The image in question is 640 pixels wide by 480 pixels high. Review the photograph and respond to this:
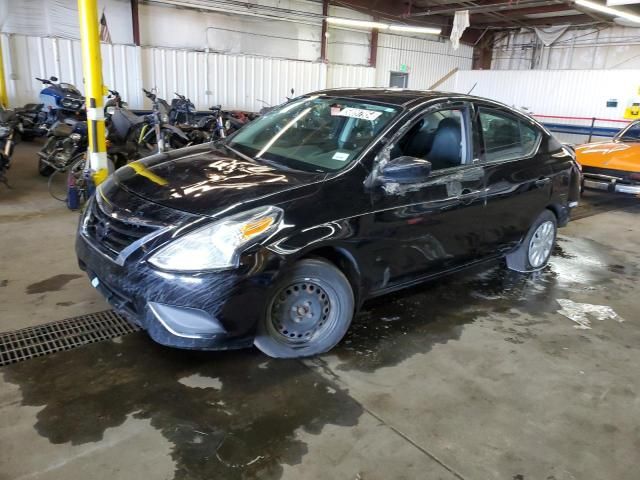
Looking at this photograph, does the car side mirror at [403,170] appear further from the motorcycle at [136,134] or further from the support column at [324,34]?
the support column at [324,34]

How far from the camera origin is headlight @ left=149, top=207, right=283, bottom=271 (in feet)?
8.13

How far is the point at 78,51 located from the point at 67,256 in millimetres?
8468

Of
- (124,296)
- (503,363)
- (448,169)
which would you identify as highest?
(448,169)

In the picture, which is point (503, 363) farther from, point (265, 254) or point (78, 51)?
→ point (78, 51)

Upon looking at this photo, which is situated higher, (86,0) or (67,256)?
(86,0)

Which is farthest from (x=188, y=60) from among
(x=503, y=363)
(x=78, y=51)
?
(x=503, y=363)

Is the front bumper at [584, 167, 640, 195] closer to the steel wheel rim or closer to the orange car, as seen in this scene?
the orange car

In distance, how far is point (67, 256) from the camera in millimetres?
4383

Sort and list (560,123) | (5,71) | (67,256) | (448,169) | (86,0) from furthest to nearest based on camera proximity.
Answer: (560,123)
(5,71)
(86,0)
(67,256)
(448,169)

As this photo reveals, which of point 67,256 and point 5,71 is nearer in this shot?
point 67,256

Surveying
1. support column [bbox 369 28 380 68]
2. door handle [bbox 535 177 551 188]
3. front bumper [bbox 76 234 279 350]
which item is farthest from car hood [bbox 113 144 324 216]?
support column [bbox 369 28 380 68]

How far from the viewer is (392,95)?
139 inches

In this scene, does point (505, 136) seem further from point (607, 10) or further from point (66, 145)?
point (607, 10)

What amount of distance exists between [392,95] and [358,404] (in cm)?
207
